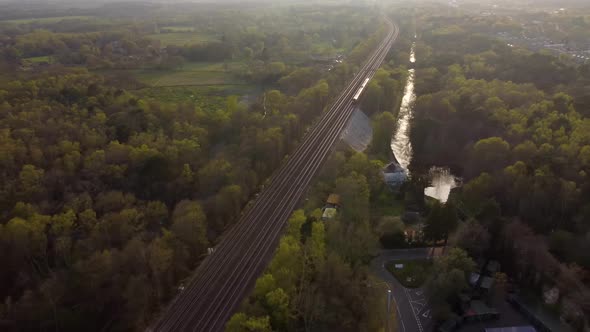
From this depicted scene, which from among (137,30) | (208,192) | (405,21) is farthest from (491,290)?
(405,21)

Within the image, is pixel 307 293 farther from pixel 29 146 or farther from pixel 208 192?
pixel 29 146

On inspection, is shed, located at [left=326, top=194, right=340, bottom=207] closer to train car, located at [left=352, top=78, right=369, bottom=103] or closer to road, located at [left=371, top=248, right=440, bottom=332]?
road, located at [left=371, top=248, right=440, bottom=332]

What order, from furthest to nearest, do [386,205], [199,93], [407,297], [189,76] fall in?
[189,76], [199,93], [386,205], [407,297]

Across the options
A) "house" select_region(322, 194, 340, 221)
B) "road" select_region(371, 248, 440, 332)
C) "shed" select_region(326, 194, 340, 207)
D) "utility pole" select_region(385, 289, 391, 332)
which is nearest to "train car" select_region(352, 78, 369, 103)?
"shed" select_region(326, 194, 340, 207)

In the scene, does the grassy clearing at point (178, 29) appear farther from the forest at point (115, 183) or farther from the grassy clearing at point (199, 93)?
the grassy clearing at point (199, 93)

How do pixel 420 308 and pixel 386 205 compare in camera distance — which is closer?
pixel 420 308

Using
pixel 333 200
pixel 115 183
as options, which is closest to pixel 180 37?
pixel 115 183

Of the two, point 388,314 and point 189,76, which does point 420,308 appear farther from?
point 189,76
